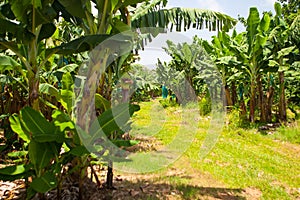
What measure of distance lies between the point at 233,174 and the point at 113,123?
2.41m

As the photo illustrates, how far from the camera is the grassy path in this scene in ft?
10.9

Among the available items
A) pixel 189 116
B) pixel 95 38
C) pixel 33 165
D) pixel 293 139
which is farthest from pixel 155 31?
pixel 189 116

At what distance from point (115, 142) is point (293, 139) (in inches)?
202

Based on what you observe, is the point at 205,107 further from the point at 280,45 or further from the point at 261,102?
the point at 280,45

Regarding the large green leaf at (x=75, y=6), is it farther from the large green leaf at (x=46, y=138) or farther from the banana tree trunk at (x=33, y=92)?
the large green leaf at (x=46, y=138)

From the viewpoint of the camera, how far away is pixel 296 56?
903 centimetres

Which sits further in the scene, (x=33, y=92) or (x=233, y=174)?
(x=233, y=174)

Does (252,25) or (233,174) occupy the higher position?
(252,25)

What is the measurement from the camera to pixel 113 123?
2416 millimetres

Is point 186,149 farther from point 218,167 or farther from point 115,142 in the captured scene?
point 115,142

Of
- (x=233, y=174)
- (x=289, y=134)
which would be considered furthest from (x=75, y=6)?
(x=289, y=134)

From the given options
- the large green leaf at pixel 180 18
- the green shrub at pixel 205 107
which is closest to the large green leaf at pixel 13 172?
the large green leaf at pixel 180 18

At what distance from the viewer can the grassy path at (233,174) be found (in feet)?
10.9

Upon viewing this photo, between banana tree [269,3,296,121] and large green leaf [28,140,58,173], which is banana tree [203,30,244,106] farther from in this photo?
large green leaf [28,140,58,173]
